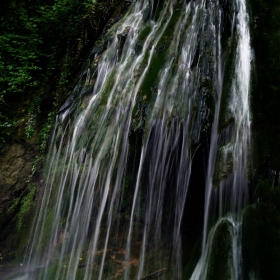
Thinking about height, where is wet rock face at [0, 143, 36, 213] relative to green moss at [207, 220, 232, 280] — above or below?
above

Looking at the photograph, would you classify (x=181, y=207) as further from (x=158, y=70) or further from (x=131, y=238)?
(x=158, y=70)

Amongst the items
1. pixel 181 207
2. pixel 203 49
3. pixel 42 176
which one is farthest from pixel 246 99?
pixel 42 176

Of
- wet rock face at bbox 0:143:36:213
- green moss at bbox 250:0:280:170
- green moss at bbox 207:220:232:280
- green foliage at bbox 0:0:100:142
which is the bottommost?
green moss at bbox 207:220:232:280

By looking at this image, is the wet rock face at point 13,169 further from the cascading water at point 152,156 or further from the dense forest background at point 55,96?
the cascading water at point 152,156

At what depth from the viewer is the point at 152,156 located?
13.1ft

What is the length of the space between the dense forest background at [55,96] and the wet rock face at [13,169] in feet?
0.06

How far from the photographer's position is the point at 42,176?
591 centimetres

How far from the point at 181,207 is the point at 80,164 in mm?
1839

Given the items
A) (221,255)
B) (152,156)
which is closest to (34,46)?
(152,156)

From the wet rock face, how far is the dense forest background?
0.06ft

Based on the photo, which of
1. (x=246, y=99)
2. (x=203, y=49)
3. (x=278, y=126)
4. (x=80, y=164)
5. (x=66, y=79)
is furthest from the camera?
(x=66, y=79)

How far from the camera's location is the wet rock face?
19.6ft

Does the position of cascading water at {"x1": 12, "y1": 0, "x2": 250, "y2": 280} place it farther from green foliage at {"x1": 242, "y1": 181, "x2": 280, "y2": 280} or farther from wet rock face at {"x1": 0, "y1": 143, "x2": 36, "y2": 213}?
wet rock face at {"x1": 0, "y1": 143, "x2": 36, "y2": 213}

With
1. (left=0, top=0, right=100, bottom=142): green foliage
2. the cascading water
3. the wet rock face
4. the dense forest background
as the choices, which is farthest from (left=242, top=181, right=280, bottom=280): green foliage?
(left=0, top=0, right=100, bottom=142): green foliage
